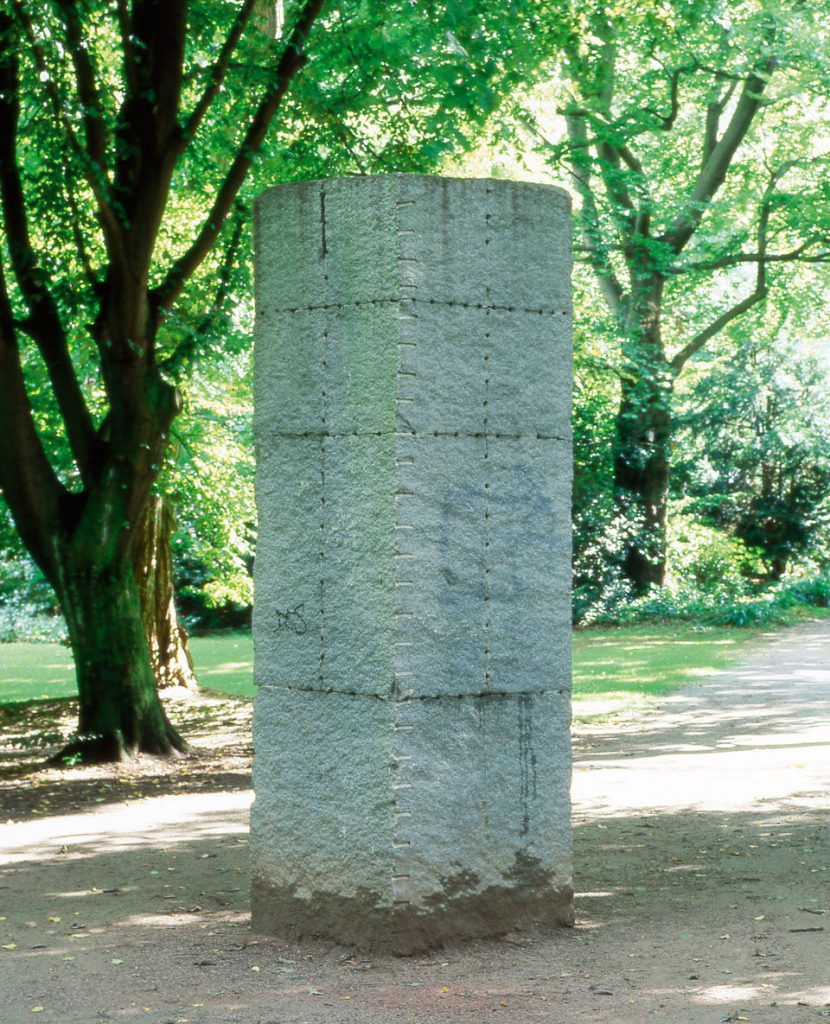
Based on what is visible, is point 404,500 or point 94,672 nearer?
point 404,500

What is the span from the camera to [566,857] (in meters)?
5.54

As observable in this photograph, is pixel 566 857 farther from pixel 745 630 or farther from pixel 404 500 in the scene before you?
pixel 745 630

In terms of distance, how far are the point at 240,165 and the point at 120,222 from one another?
1.06 meters

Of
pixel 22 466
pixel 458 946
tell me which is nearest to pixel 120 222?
pixel 22 466

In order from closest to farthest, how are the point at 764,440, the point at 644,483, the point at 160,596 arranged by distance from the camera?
the point at 160,596 → the point at 644,483 → the point at 764,440

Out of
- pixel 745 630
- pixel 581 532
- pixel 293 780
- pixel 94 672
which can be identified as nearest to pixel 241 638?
pixel 581 532

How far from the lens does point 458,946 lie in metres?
5.20

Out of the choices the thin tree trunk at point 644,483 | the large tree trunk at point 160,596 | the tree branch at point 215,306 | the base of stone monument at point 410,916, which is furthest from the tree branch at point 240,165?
the thin tree trunk at point 644,483

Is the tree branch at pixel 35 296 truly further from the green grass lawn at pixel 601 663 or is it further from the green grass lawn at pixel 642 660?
the green grass lawn at pixel 601 663

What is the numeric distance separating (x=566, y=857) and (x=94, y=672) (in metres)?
5.69

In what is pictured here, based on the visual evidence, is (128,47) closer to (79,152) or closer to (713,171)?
(79,152)

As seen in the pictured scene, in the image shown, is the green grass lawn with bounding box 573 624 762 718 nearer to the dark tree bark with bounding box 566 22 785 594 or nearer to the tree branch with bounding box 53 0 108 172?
the dark tree bark with bounding box 566 22 785 594

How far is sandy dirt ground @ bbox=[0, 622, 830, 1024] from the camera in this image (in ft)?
15.0

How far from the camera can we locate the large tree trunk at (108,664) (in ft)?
33.3
